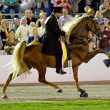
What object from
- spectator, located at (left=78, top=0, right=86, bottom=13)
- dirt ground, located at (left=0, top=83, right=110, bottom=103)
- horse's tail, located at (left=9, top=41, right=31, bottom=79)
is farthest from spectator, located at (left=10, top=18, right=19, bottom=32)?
horse's tail, located at (left=9, top=41, right=31, bottom=79)

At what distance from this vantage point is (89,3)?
14375 mm

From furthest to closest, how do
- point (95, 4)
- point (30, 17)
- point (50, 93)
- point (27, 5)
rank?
point (95, 4)
point (27, 5)
point (30, 17)
point (50, 93)

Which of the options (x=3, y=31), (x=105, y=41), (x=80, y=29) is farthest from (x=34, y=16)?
(x=80, y=29)

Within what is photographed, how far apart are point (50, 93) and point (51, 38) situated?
4.39 feet

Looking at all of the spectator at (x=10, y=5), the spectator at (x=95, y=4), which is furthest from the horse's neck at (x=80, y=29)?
the spectator at (x=95, y=4)

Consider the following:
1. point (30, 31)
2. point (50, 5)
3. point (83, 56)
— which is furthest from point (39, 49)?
point (50, 5)

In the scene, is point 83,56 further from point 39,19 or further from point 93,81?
point 39,19

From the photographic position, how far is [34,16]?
46.1ft

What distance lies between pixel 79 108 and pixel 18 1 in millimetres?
7169

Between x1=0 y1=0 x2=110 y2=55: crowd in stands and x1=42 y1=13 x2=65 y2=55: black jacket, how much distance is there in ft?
7.87

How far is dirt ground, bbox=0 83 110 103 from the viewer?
9.00m

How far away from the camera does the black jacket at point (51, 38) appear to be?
925 cm

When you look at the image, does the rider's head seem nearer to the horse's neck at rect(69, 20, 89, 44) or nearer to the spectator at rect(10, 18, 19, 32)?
the horse's neck at rect(69, 20, 89, 44)

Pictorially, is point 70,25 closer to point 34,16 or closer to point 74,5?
point 34,16
